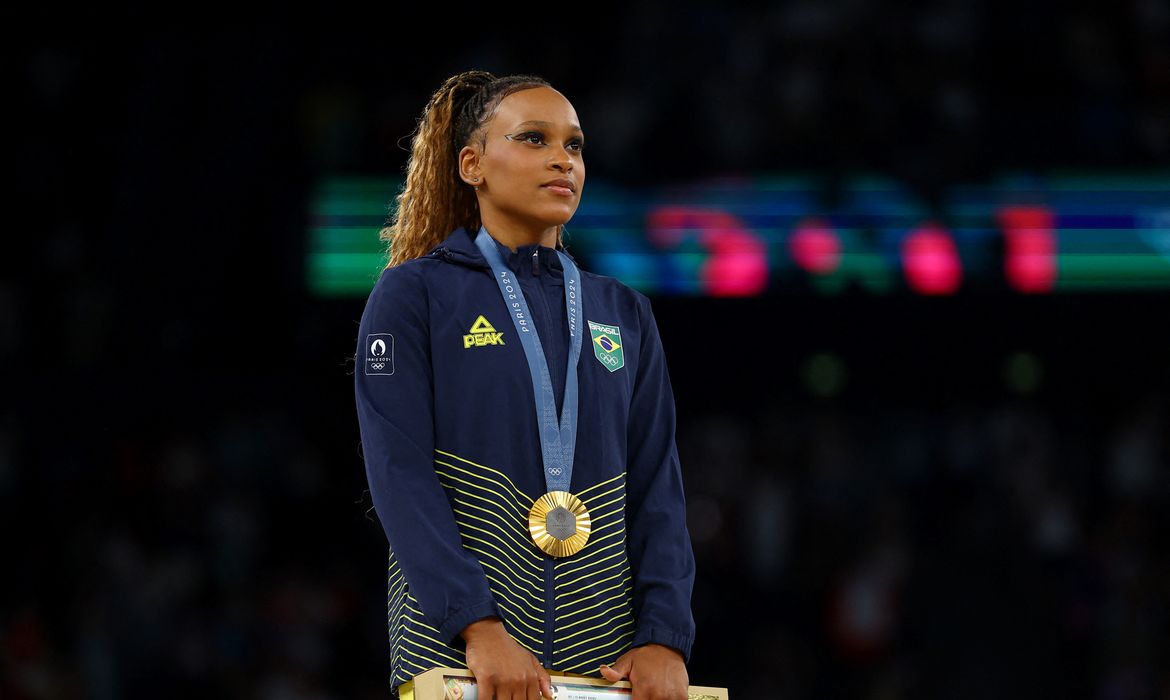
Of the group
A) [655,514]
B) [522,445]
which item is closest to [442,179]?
[522,445]

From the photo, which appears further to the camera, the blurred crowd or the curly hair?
the blurred crowd

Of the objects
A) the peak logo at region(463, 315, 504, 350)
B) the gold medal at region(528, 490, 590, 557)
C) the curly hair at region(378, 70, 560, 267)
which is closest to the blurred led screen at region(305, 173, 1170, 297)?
the curly hair at region(378, 70, 560, 267)

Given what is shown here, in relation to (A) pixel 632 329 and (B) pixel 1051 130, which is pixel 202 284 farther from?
(A) pixel 632 329

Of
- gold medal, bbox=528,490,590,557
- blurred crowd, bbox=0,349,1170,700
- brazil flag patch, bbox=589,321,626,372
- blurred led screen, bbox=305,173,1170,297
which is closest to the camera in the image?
gold medal, bbox=528,490,590,557

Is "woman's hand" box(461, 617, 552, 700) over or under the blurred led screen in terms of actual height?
over

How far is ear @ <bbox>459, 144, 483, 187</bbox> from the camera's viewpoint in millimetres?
3248

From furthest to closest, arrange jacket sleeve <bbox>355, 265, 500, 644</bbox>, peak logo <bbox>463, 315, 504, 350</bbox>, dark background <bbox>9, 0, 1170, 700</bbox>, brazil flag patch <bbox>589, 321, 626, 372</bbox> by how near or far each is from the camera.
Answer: dark background <bbox>9, 0, 1170, 700</bbox> → brazil flag patch <bbox>589, 321, 626, 372</bbox> → peak logo <bbox>463, 315, 504, 350</bbox> → jacket sleeve <bbox>355, 265, 500, 644</bbox>

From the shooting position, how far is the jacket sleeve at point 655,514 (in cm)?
297

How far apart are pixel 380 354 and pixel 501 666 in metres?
0.63

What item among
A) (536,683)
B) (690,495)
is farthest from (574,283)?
(690,495)

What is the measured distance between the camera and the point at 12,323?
979 cm

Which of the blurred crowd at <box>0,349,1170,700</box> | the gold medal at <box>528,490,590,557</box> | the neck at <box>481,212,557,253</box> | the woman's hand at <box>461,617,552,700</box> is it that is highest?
the neck at <box>481,212,557,253</box>

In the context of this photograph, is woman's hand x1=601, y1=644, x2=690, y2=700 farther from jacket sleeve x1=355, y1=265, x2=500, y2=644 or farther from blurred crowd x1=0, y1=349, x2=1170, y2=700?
blurred crowd x1=0, y1=349, x2=1170, y2=700

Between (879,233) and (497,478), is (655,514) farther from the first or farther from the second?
(879,233)
